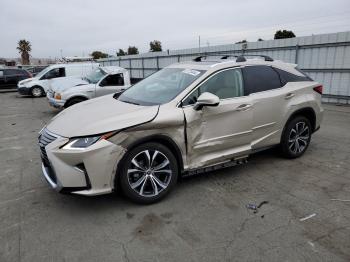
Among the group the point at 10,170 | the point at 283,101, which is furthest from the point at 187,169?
the point at 10,170

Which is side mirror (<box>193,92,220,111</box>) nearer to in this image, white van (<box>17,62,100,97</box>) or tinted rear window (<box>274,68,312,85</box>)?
tinted rear window (<box>274,68,312,85</box>)

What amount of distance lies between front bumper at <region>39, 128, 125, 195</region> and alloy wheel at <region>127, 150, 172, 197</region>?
25 cm

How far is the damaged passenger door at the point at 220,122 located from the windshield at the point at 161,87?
229 mm

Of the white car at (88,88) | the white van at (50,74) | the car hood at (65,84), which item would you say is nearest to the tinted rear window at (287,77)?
the white car at (88,88)

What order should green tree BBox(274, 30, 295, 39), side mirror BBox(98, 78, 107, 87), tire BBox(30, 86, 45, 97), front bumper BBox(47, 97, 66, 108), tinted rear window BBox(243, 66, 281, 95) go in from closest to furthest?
tinted rear window BBox(243, 66, 281, 95) < front bumper BBox(47, 97, 66, 108) < side mirror BBox(98, 78, 107, 87) < tire BBox(30, 86, 45, 97) < green tree BBox(274, 30, 295, 39)

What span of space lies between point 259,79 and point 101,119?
2.49 metres

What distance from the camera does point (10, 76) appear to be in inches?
760

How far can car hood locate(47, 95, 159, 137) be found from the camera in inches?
132

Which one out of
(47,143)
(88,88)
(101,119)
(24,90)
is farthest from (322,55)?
(24,90)

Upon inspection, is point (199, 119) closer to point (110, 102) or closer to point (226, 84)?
point (226, 84)

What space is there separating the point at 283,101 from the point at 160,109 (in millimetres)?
2175

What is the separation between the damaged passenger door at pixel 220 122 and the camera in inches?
152

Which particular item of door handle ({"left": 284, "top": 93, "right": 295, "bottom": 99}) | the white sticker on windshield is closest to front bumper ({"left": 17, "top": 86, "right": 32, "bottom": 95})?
the white sticker on windshield

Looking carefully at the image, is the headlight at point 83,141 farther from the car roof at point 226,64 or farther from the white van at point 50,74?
the white van at point 50,74
